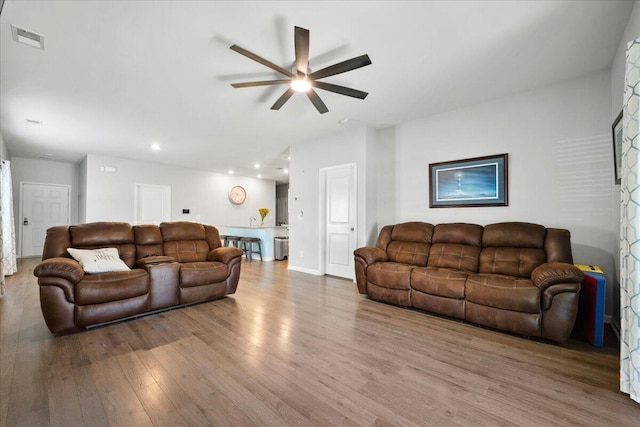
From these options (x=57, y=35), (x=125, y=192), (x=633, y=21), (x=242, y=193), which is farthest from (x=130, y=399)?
Result: (x=242, y=193)

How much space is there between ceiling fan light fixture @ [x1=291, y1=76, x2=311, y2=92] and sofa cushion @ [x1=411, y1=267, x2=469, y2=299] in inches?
94.6

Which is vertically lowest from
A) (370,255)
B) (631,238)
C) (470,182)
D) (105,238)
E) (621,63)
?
(370,255)

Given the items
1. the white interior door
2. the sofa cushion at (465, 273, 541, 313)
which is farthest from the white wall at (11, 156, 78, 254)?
the sofa cushion at (465, 273, 541, 313)

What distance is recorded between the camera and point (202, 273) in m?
3.40

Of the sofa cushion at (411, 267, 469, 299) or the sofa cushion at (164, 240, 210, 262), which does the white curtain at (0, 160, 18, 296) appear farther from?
the sofa cushion at (411, 267, 469, 299)

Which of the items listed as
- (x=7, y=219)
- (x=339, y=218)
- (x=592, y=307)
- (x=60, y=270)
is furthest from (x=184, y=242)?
(x=592, y=307)

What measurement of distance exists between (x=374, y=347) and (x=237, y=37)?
9.65ft

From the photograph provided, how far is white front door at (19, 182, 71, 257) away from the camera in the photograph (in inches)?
275

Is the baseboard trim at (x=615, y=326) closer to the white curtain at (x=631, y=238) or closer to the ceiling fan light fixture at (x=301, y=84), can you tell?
the white curtain at (x=631, y=238)

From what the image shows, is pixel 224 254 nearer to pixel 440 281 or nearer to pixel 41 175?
pixel 440 281

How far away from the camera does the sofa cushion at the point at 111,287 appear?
2.58m

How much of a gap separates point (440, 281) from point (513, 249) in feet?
3.19

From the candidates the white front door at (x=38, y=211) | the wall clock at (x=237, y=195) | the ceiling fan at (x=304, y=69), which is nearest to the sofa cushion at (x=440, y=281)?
the ceiling fan at (x=304, y=69)

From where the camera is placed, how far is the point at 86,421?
4.75ft
